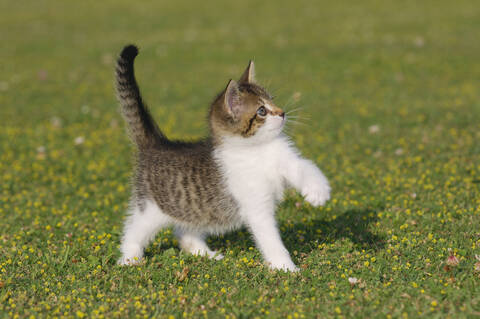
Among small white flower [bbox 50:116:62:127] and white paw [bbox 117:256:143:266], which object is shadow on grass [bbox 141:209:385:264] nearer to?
white paw [bbox 117:256:143:266]

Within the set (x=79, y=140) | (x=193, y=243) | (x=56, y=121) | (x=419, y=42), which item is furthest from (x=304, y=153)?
(x=419, y=42)

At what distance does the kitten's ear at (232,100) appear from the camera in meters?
5.80

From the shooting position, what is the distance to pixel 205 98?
16.6m

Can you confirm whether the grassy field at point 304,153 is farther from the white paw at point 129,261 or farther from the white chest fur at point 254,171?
the white chest fur at point 254,171

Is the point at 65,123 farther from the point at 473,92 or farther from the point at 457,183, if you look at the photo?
the point at 473,92

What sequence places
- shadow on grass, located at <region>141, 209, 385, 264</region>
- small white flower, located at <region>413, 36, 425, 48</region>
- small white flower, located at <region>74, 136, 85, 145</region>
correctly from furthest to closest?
small white flower, located at <region>413, 36, 425, 48</region> → small white flower, located at <region>74, 136, 85, 145</region> → shadow on grass, located at <region>141, 209, 385, 264</region>

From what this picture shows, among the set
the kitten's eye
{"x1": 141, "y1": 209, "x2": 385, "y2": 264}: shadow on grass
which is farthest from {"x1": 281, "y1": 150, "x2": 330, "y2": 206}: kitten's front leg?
{"x1": 141, "y1": 209, "x2": 385, "y2": 264}: shadow on grass

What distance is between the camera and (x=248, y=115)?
5918 millimetres

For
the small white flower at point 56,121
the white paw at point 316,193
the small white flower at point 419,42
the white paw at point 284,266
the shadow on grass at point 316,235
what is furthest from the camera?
the small white flower at point 419,42

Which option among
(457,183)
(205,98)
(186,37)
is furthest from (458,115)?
(186,37)

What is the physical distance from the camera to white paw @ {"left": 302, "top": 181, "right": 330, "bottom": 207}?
5.39 metres

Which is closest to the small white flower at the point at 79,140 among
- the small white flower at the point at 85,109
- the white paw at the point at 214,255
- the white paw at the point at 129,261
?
the small white flower at the point at 85,109

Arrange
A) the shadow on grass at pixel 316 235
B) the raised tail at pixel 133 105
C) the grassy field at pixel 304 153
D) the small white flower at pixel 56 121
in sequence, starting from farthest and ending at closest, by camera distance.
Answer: the small white flower at pixel 56 121, the shadow on grass at pixel 316 235, the raised tail at pixel 133 105, the grassy field at pixel 304 153

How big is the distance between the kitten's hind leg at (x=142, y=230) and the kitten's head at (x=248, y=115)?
4.52ft
